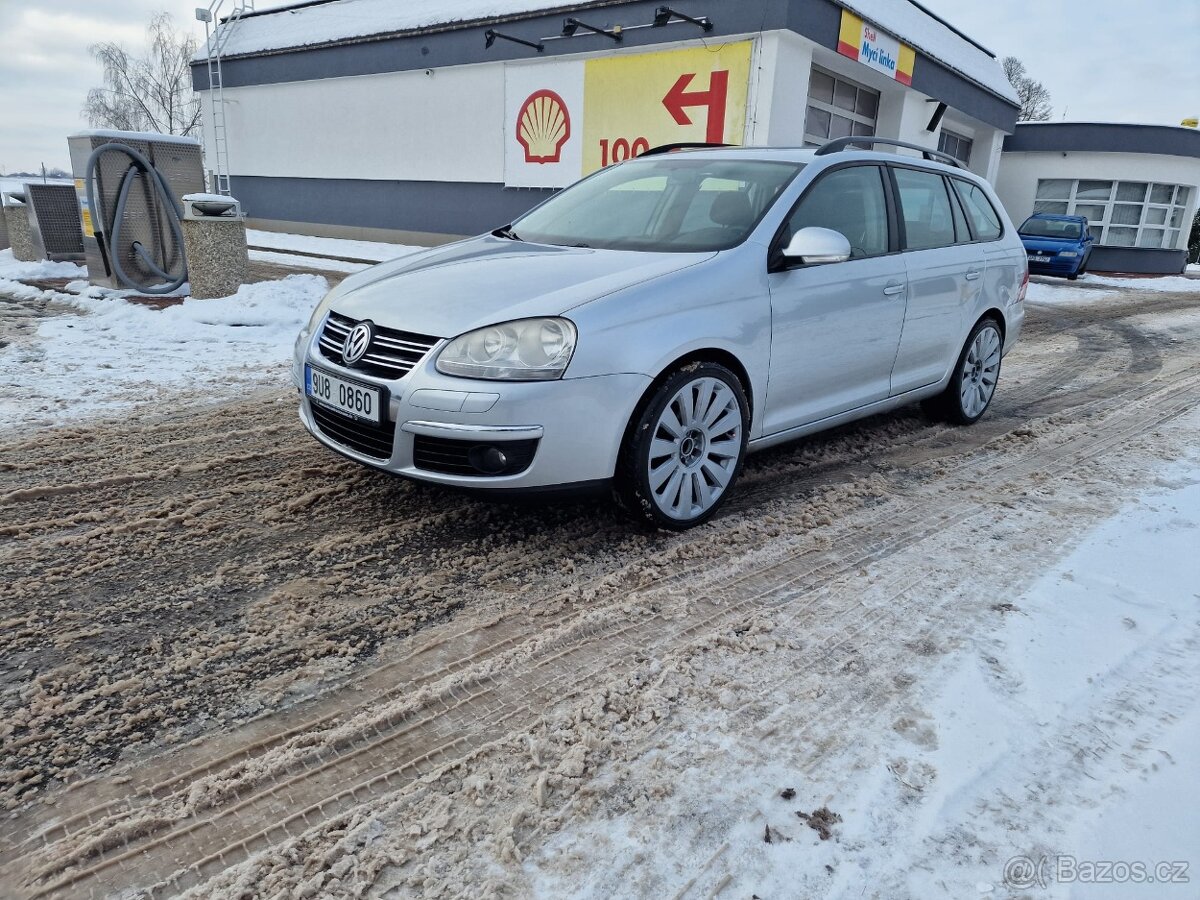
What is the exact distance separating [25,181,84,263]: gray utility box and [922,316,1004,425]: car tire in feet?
37.2

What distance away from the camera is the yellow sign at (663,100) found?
559 inches

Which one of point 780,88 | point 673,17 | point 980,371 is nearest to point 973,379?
point 980,371

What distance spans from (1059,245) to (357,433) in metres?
21.0

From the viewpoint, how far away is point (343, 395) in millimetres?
3312

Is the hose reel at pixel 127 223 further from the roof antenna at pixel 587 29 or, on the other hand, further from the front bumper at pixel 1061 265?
the front bumper at pixel 1061 265

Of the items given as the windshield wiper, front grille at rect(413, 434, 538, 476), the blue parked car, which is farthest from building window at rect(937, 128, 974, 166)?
front grille at rect(413, 434, 538, 476)

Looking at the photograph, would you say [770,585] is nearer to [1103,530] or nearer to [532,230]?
[1103,530]

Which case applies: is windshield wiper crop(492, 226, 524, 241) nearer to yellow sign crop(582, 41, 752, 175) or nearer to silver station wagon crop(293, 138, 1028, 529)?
silver station wagon crop(293, 138, 1028, 529)

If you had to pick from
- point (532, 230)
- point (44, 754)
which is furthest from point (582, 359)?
point (44, 754)

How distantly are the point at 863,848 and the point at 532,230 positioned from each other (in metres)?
3.47

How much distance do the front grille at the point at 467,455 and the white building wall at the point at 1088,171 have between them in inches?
1063

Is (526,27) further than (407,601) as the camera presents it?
Yes

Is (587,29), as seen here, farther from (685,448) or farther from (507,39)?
(685,448)

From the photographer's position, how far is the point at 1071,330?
10641mm
